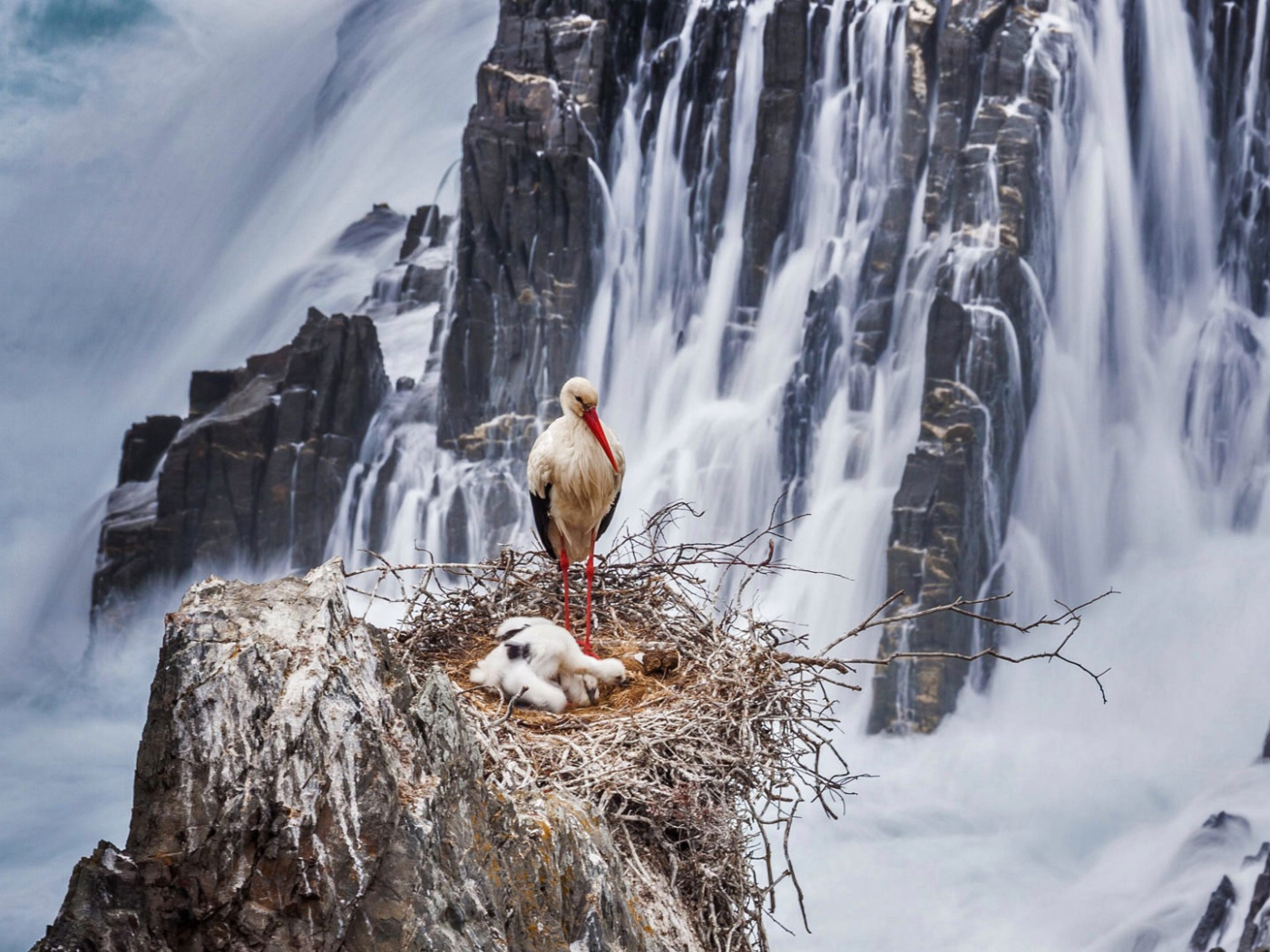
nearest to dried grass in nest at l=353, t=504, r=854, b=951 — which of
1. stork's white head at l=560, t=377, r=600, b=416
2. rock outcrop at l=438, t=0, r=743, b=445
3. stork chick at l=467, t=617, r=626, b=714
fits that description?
stork chick at l=467, t=617, r=626, b=714

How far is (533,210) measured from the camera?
16703mm

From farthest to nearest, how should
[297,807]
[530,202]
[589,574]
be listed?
1. [530,202]
2. [589,574]
3. [297,807]

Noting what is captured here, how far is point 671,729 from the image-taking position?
4043 millimetres

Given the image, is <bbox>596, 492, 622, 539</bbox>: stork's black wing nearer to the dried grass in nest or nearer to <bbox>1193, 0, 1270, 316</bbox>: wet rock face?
the dried grass in nest

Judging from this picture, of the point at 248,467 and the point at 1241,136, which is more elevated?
the point at 1241,136

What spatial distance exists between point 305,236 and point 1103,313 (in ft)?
34.5

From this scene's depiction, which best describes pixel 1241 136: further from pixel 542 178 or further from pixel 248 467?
pixel 248 467

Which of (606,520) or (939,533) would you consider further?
(939,533)

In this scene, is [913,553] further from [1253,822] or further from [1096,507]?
[1253,822]

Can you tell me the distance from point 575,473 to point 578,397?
0.97 feet

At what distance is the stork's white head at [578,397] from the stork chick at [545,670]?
96 centimetres

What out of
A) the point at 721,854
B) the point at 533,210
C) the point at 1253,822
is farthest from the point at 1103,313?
the point at 721,854

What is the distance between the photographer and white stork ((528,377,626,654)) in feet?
16.6

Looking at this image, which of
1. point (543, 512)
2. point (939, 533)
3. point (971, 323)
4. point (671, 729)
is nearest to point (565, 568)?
point (543, 512)
